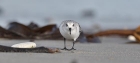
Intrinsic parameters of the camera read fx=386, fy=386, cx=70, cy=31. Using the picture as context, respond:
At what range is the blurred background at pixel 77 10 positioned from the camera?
1962 cm

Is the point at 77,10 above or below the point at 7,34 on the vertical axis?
above

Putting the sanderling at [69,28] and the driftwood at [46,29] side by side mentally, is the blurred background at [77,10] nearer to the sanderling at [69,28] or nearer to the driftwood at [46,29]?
the driftwood at [46,29]

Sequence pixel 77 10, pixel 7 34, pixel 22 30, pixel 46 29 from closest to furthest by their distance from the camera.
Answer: pixel 7 34 < pixel 22 30 < pixel 46 29 < pixel 77 10

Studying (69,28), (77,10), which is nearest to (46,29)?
(69,28)

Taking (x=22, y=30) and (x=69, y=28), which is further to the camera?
(x=22, y=30)

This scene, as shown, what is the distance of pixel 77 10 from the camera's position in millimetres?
21719

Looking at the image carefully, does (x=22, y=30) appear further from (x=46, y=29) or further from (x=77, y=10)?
(x=77, y=10)

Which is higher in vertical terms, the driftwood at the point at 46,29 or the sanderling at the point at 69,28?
the driftwood at the point at 46,29

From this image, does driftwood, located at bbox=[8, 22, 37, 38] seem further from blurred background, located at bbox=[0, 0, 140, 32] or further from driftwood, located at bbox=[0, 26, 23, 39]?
blurred background, located at bbox=[0, 0, 140, 32]

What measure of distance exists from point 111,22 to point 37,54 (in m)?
16.5

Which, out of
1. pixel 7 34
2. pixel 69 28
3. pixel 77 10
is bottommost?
pixel 69 28

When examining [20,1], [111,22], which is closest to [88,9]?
[111,22]

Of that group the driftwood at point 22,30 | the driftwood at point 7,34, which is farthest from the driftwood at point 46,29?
the driftwood at point 7,34

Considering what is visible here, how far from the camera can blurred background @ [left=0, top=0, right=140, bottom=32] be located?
1962 cm
